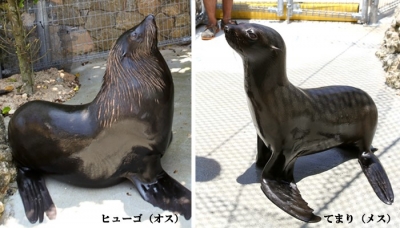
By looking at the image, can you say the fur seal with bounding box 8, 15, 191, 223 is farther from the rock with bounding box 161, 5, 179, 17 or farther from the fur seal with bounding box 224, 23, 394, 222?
the rock with bounding box 161, 5, 179, 17

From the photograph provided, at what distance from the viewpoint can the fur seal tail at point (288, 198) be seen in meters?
2.25

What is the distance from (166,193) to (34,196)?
67 cm

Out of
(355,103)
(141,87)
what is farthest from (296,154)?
(141,87)

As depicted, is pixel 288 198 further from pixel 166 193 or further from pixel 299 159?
pixel 166 193

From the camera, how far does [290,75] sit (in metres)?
4.04

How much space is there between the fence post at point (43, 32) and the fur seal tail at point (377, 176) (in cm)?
282

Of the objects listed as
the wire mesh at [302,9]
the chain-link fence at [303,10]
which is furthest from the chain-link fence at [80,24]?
the wire mesh at [302,9]

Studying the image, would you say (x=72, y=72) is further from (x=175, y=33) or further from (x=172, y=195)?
(x=172, y=195)

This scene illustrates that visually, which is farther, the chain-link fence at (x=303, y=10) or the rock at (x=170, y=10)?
the chain-link fence at (x=303, y=10)

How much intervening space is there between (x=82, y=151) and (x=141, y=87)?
0.44 metres

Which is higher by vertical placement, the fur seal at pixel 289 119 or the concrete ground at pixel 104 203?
the fur seal at pixel 289 119

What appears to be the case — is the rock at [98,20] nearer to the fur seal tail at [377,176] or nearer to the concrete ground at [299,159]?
the concrete ground at [299,159]

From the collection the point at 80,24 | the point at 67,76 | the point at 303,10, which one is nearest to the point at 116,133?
the point at 67,76

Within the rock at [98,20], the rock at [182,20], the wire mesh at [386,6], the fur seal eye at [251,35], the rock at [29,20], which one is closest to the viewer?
the fur seal eye at [251,35]
